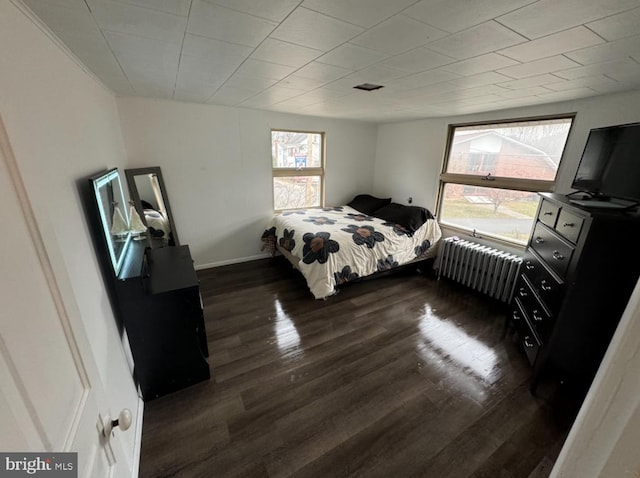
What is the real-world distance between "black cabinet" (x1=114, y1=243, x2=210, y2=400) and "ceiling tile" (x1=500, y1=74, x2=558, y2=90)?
272cm

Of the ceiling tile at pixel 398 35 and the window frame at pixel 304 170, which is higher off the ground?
the ceiling tile at pixel 398 35

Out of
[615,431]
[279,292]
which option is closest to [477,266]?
[279,292]

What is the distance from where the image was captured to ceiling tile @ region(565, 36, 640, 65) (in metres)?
1.24

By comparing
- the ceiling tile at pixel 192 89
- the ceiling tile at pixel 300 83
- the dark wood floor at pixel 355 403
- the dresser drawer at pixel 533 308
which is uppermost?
the ceiling tile at pixel 192 89

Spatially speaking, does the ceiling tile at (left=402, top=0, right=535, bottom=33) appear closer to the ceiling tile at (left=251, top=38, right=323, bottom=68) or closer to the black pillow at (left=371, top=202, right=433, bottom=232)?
the ceiling tile at (left=251, top=38, right=323, bottom=68)

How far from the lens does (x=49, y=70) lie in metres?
1.21

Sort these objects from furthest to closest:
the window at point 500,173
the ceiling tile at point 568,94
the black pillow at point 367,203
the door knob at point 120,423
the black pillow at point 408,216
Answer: the black pillow at point 367,203, the black pillow at point 408,216, the window at point 500,173, the ceiling tile at point 568,94, the door knob at point 120,423

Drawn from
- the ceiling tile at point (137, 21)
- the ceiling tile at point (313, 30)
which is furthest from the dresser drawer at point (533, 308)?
the ceiling tile at point (137, 21)

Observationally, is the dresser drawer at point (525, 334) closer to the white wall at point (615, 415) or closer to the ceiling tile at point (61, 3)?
the white wall at point (615, 415)

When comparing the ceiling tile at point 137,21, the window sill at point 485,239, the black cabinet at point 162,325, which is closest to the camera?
the ceiling tile at point 137,21

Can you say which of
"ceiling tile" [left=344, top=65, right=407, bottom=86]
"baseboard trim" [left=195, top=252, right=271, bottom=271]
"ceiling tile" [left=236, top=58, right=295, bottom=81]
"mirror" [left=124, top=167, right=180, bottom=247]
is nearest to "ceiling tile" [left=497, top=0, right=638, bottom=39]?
"ceiling tile" [left=344, top=65, right=407, bottom=86]

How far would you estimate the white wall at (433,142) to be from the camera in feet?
7.20

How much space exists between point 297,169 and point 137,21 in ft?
10.0

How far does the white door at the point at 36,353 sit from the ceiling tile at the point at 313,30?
115 cm
